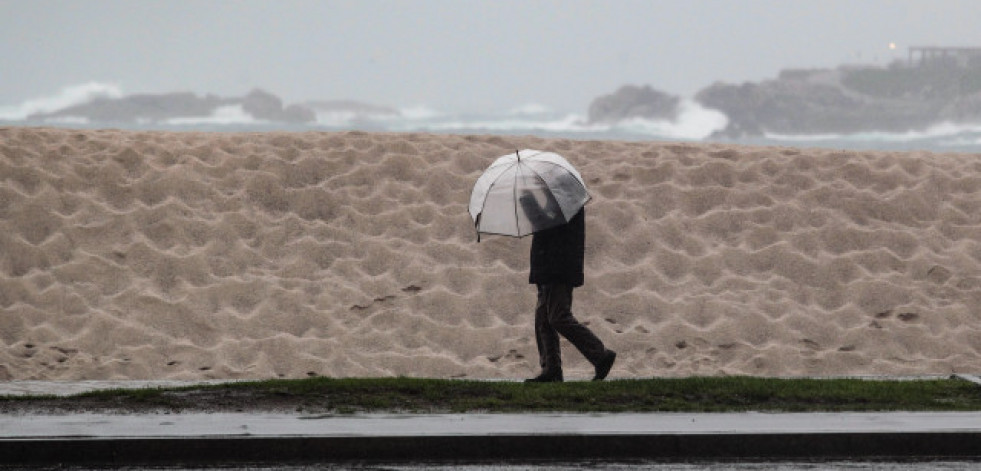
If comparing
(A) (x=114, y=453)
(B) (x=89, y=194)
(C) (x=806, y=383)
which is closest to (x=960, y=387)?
(C) (x=806, y=383)

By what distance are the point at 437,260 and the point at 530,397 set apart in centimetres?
585

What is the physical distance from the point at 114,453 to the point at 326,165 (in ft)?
32.3

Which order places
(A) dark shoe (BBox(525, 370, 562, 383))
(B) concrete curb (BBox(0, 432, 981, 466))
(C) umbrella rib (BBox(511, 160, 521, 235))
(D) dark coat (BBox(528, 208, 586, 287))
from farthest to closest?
(A) dark shoe (BBox(525, 370, 562, 383))
(C) umbrella rib (BBox(511, 160, 521, 235))
(D) dark coat (BBox(528, 208, 586, 287))
(B) concrete curb (BBox(0, 432, 981, 466))

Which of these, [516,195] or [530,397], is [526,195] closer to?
[516,195]

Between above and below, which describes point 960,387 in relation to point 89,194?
below

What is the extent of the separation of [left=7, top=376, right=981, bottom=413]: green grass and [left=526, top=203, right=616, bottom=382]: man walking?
34 cm

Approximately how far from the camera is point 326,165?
16.4 metres

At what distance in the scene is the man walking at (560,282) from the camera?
9258mm

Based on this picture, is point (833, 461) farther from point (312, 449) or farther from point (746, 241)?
point (746, 241)

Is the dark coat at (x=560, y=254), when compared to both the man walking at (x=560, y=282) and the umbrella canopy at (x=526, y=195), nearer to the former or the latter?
the man walking at (x=560, y=282)

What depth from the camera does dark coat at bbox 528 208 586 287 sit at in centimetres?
923

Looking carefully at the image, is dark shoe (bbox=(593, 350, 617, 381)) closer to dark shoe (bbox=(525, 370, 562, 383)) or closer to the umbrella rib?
dark shoe (bbox=(525, 370, 562, 383))

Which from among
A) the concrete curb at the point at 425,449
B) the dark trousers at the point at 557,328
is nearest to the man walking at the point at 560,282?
the dark trousers at the point at 557,328

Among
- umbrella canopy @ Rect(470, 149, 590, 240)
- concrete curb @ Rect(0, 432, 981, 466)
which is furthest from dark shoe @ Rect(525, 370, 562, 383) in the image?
concrete curb @ Rect(0, 432, 981, 466)
